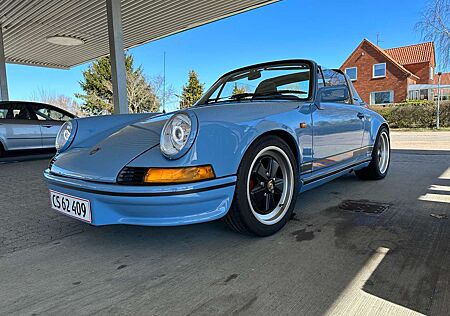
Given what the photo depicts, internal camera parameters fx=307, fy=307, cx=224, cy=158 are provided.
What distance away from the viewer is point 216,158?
71.0 inches

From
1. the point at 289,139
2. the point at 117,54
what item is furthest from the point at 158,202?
the point at 117,54

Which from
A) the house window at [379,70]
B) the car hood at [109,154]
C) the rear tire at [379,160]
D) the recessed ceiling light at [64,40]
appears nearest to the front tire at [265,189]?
the car hood at [109,154]

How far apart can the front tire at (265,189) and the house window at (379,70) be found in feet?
84.4

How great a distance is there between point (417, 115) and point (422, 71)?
12500mm

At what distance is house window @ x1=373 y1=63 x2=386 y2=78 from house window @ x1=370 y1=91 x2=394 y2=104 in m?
1.33

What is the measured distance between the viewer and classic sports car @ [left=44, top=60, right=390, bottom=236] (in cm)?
173

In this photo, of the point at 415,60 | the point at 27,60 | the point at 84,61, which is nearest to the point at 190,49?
the point at 84,61

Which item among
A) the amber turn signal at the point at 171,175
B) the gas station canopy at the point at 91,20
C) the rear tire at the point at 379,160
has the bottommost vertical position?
the rear tire at the point at 379,160

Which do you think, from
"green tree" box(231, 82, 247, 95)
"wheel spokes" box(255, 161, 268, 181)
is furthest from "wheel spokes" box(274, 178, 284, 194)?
"green tree" box(231, 82, 247, 95)

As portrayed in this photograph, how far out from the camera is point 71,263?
1.90 meters

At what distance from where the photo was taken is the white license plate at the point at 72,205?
6.05 ft

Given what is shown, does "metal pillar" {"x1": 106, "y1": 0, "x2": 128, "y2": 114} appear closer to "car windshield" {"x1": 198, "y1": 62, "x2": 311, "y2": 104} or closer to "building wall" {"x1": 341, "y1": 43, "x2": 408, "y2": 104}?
"car windshield" {"x1": 198, "y1": 62, "x2": 311, "y2": 104}

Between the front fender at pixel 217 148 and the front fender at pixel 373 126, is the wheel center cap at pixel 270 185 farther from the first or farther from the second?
the front fender at pixel 373 126

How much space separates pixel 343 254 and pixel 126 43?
12422 mm
